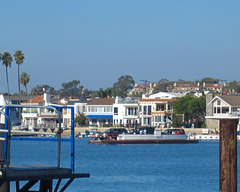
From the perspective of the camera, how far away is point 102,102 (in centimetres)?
14050

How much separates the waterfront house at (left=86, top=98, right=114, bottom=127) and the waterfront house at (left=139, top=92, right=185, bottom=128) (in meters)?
10.2

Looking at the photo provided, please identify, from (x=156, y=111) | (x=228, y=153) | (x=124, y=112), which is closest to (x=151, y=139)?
(x=156, y=111)

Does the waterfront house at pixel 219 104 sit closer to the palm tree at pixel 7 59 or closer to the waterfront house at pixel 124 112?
the waterfront house at pixel 124 112

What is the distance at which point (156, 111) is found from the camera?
126812 mm

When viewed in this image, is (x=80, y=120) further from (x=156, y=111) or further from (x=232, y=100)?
(x=232, y=100)

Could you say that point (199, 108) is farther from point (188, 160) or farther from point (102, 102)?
point (188, 160)

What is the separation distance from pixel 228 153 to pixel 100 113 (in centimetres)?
12642

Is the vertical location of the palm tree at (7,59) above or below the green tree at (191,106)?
above

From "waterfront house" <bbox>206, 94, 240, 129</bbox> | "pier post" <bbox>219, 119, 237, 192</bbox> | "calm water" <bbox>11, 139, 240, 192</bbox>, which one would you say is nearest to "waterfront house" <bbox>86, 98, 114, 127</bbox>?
"waterfront house" <bbox>206, 94, 240, 129</bbox>

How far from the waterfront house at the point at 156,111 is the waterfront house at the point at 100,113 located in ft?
33.3

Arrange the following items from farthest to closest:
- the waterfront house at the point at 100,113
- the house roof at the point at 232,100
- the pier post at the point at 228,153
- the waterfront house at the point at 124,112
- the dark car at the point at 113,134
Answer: the waterfront house at the point at 100,113
the waterfront house at the point at 124,112
the house roof at the point at 232,100
the dark car at the point at 113,134
the pier post at the point at 228,153

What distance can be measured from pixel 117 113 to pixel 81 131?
9.21 m

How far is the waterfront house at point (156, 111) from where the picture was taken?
126m

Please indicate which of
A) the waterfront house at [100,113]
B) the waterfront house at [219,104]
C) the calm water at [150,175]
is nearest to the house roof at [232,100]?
the waterfront house at [219,104]
